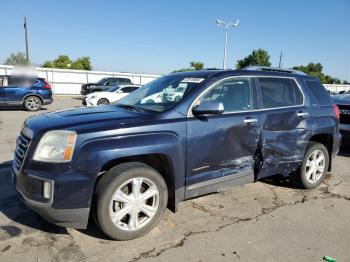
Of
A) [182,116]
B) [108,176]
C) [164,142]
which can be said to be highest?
[182,116]

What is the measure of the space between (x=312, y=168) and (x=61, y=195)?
3.89 metres

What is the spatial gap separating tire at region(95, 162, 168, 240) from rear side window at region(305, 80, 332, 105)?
3.10 m

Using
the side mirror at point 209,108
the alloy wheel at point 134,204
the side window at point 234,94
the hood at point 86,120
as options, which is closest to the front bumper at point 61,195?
the alloy wheel at point 134,204

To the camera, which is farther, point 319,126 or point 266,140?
point 319,126

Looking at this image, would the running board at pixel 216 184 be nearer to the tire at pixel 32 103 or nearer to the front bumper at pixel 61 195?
the front bumper at pixel 61 195

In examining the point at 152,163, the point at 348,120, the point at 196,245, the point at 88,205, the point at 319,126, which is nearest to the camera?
the point at 88,205

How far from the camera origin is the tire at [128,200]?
11.0 feet

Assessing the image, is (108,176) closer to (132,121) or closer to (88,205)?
(88,205)

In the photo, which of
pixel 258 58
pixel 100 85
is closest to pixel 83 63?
pixel 258 58

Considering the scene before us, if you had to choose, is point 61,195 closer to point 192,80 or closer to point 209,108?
point 209,108

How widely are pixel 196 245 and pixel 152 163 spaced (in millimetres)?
970

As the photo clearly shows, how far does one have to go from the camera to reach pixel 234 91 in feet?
14.5

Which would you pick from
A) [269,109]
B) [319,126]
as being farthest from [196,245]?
[319,126]

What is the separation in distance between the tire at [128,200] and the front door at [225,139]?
45cm
